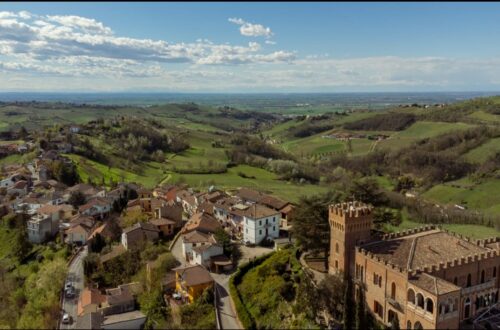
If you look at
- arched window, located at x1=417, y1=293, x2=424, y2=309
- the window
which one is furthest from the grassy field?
arched window, located at x1=417, y1=293, x2=424, y2=309

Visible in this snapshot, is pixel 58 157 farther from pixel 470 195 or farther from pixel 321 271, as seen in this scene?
pixel 470 195

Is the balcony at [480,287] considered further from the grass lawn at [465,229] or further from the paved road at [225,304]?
the grass lawn at [465,229]

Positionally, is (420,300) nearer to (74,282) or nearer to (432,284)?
(432,284)

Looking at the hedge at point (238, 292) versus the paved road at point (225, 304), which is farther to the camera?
the paved road at point (225, 304)

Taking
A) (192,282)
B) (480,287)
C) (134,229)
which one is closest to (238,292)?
(192,282)

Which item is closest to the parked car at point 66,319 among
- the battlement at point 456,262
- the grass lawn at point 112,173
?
the battlement at point 456,262

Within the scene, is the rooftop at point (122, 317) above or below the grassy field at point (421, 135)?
below

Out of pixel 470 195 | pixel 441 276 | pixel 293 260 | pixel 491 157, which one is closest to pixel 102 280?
pixel 293 260
